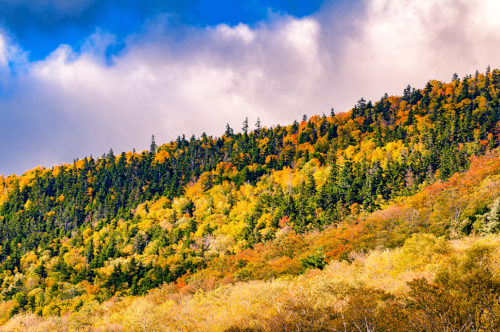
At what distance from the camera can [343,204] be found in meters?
108

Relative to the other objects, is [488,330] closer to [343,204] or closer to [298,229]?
[298,229]

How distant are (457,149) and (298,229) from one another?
65.2 meters

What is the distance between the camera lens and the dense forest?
2786 cm

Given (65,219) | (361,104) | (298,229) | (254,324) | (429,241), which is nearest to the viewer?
(254,324)

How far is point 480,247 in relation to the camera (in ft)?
95.7

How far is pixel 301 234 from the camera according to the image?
99188 millimetres

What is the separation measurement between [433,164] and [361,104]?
9209 centimetres

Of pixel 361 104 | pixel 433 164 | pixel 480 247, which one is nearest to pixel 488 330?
pixel 480 247

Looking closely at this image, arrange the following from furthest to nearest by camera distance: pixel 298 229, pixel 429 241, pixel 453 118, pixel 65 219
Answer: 1. pixel 65 219
2. pixel 453 118
3. pixel 298 229
4. pixel 429 241

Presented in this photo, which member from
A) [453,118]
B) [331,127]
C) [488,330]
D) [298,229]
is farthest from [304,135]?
[488,330]

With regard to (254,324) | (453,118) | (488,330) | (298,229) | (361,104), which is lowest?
(298,229)

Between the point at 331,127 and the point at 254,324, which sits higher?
the point at 331,127

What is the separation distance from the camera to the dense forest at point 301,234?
91.4 ft

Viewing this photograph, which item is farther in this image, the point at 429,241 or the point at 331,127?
the point at 331,127
